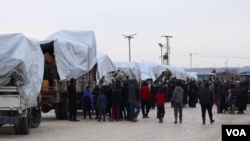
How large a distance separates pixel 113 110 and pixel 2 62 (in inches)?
300

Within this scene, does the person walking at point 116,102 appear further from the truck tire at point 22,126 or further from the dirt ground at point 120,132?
the truck tire at point 22,126

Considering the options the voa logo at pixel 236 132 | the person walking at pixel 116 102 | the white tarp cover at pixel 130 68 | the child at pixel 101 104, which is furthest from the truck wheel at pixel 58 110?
the voa logo at pixel 236 132

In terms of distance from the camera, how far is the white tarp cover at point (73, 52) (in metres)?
22.8

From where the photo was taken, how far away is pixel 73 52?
23828 millimetres

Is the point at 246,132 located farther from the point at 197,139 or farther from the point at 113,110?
the point at 113,110

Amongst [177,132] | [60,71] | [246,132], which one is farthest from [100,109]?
[246,132]

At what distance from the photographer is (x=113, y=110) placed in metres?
23.1

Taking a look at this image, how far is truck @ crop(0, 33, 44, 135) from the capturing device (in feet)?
52.9

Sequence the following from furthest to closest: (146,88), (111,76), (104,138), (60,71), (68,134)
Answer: (111,76)
(146,88)
(60,71)
(68,134)
(104,138)

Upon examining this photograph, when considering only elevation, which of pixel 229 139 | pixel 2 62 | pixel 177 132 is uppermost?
pixel 2 62

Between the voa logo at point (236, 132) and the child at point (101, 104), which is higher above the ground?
the voa logo at point (236, 132)

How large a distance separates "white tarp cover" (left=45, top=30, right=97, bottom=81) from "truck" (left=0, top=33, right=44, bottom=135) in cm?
513

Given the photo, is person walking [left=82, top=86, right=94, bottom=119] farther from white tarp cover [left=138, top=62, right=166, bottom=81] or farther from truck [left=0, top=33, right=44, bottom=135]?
white tarp cover [left=138, top=62, right=166, bottom=81]

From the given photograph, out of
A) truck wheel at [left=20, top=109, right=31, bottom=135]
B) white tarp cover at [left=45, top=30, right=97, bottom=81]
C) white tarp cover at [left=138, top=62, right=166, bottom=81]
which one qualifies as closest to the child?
white tarp cover at [left=45, top=30, right=97, bottom=81]
